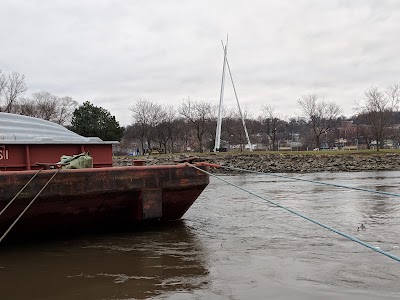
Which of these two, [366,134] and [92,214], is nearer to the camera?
[92,214]

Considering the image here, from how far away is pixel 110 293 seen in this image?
4.89 m

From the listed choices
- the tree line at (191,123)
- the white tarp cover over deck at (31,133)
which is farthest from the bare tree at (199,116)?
the white tarp cover over deck at (31,133)

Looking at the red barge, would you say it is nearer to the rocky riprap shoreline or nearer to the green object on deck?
the green object on deck

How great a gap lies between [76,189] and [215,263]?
261cm

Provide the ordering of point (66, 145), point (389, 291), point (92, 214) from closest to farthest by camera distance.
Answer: point (389, 291), point (92, 214), point (66, 145)

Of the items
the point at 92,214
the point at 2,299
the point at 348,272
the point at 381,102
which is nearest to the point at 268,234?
the point at 348,272

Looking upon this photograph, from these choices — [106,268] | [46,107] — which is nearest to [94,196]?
[106,268]

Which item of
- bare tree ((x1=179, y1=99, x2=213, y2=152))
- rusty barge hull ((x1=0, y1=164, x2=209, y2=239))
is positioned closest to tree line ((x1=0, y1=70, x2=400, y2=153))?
bare tree ((x1=179, y1=99, x2=213, y2=152))

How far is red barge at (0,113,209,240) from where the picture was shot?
6.78m

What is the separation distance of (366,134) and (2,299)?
234 ft

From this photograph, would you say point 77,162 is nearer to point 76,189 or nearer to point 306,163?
point 76,189

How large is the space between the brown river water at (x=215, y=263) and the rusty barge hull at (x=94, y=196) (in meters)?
0.32

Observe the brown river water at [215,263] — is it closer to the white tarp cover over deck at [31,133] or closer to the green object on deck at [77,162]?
the green object on deck at [77,162]

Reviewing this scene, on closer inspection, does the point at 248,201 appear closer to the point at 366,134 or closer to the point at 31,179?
the point at 31,179
